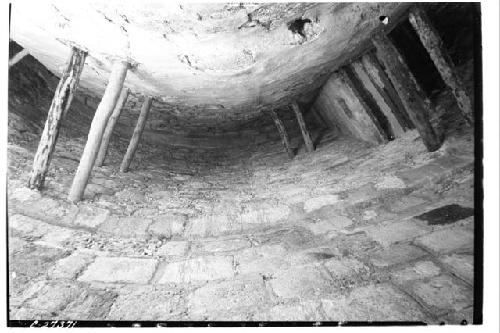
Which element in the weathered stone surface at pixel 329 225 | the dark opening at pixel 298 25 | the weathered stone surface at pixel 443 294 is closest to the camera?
the weathered stone surface at pixel 443 294

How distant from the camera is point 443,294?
4.47 feet

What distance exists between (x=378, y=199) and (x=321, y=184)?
0.76 metres

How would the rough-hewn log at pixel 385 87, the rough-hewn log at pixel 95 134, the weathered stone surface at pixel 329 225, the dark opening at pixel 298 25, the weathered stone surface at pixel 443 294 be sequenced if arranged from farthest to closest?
the rough-hewn log at pixel 385 87, the rough-hewn log at pixel 95 134, the weathered stone surface at pixel 329 225, the dark opening at pixel 298 25, the weathered stone surface at pixel 443 294

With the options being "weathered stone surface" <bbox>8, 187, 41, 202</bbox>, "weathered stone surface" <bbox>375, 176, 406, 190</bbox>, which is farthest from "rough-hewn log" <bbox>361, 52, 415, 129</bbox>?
"weathered stone surface" <bbox>8, 187, 41, 202</bbox>

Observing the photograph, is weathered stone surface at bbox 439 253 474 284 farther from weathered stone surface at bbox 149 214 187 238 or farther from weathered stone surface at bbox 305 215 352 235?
weathered stone surface at bbox 149 214 187 238

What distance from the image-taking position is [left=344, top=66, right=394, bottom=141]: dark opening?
10.2 ft

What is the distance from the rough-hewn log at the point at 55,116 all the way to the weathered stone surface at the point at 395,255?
2618 millimetres

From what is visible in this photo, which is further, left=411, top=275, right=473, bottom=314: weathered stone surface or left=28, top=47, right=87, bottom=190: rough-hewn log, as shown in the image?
left=28, top=47, right=87, bottom=190: rough-hewn log

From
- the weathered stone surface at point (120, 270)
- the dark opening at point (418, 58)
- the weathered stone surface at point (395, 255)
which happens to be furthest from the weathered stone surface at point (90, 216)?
the dark opening at point (418, 58)

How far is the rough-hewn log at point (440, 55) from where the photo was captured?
2186 mm

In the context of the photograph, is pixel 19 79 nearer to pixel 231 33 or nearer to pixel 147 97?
pixel 147 97

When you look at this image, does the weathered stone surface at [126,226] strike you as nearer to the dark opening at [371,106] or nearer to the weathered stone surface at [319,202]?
the weathered stone surface at [319,202]

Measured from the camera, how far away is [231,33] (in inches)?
79.1

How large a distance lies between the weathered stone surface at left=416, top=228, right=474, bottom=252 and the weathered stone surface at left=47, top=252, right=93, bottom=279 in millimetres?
2036
